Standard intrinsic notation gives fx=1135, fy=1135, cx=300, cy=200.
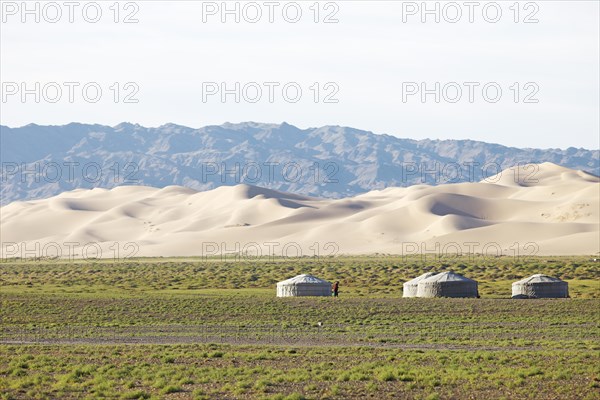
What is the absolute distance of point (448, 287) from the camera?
5381 centimetres

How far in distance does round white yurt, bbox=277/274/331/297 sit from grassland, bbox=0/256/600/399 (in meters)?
1.30

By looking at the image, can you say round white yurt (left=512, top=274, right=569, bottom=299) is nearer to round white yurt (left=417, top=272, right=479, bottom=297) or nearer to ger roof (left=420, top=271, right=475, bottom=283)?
round white yurt (left=417, top=272, right=479, bottom=297)

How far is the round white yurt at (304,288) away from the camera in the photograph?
182ft

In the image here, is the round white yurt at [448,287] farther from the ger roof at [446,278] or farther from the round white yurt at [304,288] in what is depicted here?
the round white yurt at [304,288]

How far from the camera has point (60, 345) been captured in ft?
106

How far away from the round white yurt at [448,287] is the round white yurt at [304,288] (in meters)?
4.91

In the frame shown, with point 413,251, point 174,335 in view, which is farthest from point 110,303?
point 413,251

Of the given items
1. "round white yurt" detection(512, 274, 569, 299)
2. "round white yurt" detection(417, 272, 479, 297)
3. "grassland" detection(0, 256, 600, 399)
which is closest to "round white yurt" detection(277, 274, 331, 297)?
"grassland" detection(0, 256, 600, 399)

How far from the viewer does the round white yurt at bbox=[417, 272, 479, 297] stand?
53.7 metres

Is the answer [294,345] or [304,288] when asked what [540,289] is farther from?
[294,345]

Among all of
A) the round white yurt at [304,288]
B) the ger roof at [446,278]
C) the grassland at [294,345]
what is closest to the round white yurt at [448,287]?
the ger roof at [446,278]

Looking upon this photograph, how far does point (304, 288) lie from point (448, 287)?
7.03 m

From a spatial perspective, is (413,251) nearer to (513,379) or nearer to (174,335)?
(174,335)

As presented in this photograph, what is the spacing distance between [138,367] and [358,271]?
6285 cm
